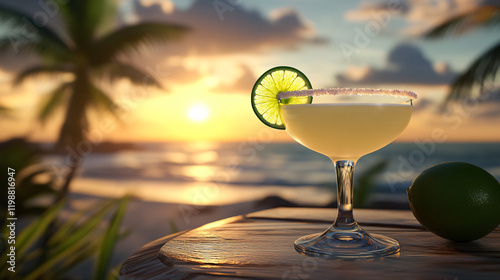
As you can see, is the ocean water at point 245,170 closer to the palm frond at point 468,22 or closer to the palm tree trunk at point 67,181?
the palm tree trunk at point 67,181

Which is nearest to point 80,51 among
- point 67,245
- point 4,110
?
point 4,110

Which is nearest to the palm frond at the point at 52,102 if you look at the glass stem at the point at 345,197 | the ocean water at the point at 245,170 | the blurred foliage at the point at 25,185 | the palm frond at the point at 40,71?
the palm frond at the point at 40,71

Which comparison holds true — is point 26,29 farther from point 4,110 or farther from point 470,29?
point 470,29

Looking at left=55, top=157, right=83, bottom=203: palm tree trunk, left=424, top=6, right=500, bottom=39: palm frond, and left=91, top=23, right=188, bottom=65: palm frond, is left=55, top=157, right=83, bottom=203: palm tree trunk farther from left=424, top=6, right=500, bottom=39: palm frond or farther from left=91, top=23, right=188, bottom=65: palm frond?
left=424, top=6, right=500, bottom=39: palm frond

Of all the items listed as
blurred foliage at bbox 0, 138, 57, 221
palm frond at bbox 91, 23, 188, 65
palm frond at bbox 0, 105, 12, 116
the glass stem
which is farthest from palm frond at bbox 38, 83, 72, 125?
the glass stem

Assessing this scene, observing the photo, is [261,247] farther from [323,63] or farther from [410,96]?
[323,63]

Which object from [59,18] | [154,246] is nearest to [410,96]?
[154,246]

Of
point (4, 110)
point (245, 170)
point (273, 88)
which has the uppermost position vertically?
point (4, 110)
